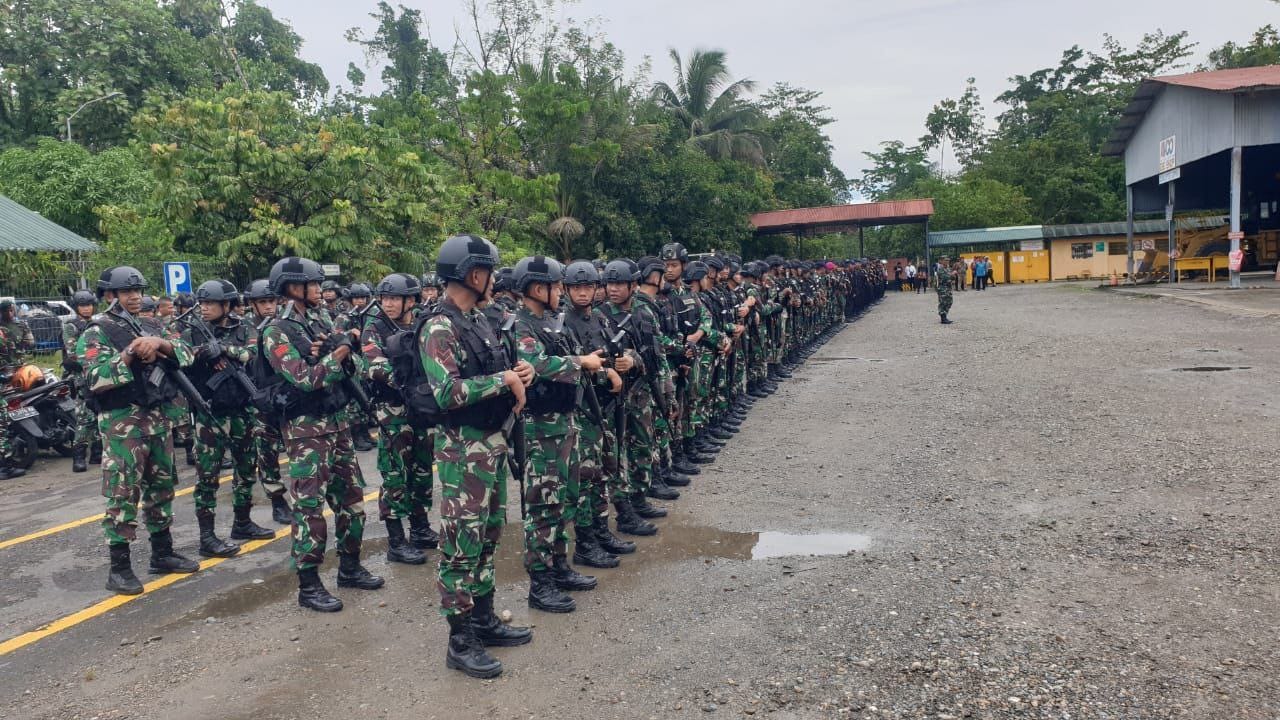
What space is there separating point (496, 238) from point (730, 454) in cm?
1601

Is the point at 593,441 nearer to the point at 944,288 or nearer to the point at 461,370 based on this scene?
the point at 461,370

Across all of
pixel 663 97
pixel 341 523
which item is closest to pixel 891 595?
pixel 341 523

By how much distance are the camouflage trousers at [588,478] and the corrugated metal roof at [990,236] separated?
38.5 m

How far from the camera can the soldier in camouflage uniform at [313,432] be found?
4.80m

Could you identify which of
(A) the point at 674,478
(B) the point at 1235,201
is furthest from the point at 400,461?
(B) the point at 1235,201

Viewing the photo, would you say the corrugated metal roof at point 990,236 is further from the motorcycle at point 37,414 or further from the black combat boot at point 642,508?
the motorcycle at point 37,414

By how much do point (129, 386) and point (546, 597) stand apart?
299cm

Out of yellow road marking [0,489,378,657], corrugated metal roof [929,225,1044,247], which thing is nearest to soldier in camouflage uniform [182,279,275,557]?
yellow road marking [0,489,378,657]

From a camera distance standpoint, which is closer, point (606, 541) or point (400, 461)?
point (606, 541)

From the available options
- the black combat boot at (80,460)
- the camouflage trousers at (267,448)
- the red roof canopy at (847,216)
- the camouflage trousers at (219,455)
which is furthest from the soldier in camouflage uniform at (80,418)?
the red roof canopy at (847,216)

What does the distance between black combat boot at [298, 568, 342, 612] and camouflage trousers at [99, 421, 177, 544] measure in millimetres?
1260

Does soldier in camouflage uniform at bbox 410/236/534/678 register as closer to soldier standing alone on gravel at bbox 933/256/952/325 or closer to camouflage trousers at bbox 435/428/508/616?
camouflage trousers at bbox 435/428/508/616

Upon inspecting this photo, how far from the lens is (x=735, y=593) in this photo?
189 inches

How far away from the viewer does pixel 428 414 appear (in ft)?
13.0
